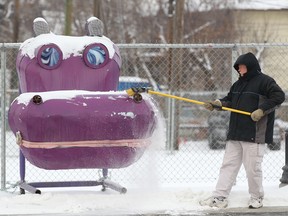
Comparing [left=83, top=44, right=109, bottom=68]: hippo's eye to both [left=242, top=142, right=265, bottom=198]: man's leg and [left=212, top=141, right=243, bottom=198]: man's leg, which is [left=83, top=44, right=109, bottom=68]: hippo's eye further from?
[left=242, top=142, right=265, bottom=198]: man's leg

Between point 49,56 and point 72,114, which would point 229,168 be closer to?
point 72,114

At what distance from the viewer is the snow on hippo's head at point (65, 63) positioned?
7.28m

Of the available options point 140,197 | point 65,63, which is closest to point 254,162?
point 140,197

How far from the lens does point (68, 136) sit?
22.4 feet

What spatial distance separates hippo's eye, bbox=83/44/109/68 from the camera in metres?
7.39

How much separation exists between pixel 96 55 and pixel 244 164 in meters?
2.03

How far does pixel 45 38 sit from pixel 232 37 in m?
21.2

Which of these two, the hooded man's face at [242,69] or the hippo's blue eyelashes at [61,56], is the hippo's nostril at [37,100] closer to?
the hippo's blue eyelashes at [61,56]

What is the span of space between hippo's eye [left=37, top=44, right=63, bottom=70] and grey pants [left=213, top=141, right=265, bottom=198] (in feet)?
6.86

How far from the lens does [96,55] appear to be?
745 cm

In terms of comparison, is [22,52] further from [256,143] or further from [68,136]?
[256,143]

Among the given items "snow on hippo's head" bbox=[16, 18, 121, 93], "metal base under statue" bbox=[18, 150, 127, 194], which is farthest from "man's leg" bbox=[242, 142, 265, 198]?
"snow on hippo's head" bbox=[16, 18, 121, 93]

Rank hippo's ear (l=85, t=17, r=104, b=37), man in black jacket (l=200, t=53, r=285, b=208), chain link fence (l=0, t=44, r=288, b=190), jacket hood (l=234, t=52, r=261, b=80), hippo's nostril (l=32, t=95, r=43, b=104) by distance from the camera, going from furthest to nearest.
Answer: chain link fence (l=0, t=44, r=288, b=190) → hippo's ear (l=85, t=17, r=104, b=37) → jacket hood (l=234, t=52, r=261, b=80) → man in black jacket (l=200, t=53, r=285, b=208) → hippo's nostril (l=32, t=95, r=43, b=104)

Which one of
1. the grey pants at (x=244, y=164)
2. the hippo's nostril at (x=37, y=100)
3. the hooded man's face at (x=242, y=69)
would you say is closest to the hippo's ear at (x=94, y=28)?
the hippo's nostril at (x=37, y=100)
